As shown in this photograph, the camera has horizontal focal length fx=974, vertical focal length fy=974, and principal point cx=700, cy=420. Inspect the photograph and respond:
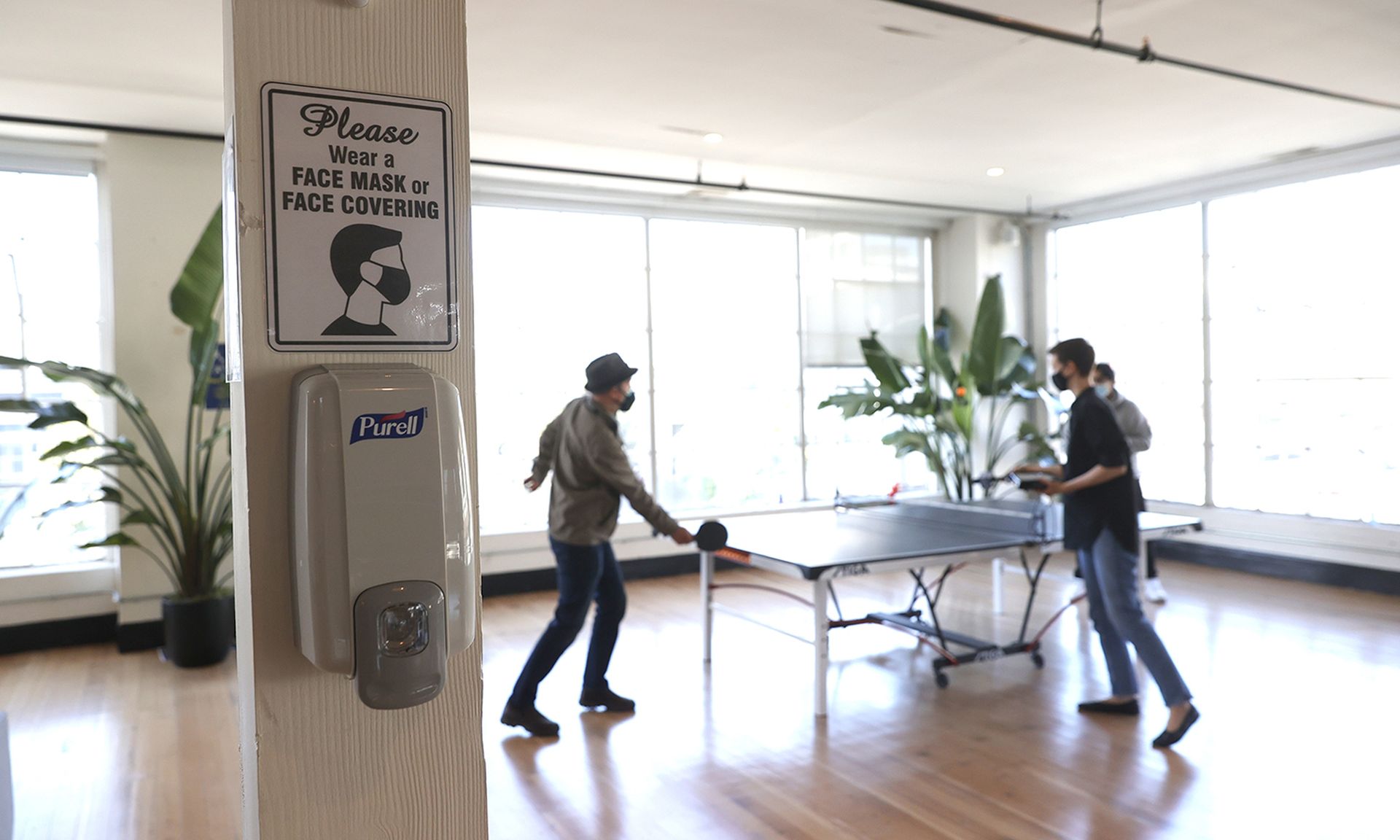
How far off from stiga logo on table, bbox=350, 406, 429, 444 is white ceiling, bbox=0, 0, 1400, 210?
2.95 meters

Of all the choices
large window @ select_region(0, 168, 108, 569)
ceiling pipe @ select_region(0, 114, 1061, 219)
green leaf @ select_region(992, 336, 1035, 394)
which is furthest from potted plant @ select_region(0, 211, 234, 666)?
green leaf @ select_region(992, 336, 1035, 394)

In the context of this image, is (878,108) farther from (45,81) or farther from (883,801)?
(45,81)

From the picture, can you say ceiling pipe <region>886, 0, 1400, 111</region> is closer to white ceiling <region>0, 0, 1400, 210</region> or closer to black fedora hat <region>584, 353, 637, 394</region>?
white ceiling <region>0, 0, 1400, 210</region>

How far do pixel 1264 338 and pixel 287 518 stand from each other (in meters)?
7.71

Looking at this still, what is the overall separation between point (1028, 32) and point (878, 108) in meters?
1.45

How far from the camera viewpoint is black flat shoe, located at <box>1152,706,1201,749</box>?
147 inches

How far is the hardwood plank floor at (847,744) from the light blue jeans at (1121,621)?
22cm

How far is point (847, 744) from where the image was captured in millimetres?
3939

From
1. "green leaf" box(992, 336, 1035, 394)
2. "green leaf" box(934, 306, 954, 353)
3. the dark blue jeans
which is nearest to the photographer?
the dark blue jeans

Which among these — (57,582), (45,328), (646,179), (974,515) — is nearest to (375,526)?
(974,515)

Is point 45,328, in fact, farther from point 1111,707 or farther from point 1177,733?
point 1177,733

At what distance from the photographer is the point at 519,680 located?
413 centimetres

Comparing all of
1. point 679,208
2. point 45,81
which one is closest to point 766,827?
point 45,81

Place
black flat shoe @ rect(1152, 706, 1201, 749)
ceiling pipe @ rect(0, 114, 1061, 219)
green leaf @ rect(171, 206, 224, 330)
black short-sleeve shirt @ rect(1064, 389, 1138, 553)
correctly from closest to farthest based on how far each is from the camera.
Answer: black flat shoe @ rect(1152, 706, 1201, 749)
black short-sleeve shirt @ rect(1064, 389, 1138, 553)
green leaf @ rect(171, 206, 224, 330)
ceiling pipe @ rect(0, 114, 1061, 219)
